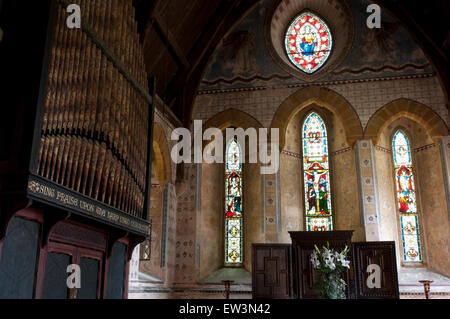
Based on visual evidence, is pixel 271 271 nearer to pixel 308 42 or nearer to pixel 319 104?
pixel 319 104

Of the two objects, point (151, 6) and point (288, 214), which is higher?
point (151, 6)

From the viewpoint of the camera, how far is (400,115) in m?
12.8

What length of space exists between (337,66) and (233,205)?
486 centimetres

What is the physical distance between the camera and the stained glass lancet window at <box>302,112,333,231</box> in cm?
1372

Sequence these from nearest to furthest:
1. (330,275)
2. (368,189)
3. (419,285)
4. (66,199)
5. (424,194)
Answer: (66,199), (330,275), (419,285), (368,189), (424,194)

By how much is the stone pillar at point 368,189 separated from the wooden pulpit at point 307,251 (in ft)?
5.36

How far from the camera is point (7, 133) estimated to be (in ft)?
15.3

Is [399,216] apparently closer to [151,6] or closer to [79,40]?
[151,6]

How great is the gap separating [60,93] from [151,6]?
15.9 ft

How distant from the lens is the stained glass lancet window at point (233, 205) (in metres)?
13.4

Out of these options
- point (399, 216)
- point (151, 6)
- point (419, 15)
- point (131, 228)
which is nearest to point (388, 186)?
point (399, 216)

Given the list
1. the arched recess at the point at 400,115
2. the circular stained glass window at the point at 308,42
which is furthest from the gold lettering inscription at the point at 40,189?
the circular stained glass window at the point at 308,42

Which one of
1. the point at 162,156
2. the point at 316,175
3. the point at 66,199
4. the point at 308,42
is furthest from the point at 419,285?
the point at 66,199

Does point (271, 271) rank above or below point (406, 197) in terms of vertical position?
below
